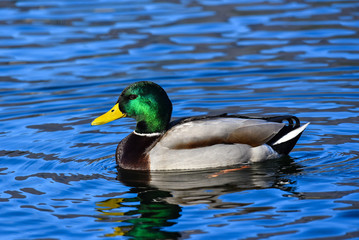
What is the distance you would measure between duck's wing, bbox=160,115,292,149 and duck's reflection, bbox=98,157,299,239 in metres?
0.32

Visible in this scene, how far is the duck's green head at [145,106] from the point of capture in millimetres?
8602

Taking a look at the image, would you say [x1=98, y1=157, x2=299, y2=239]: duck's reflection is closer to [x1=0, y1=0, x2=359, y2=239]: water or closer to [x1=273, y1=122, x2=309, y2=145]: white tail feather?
[x1=0, y1=0, x2=359, y2=239]: water

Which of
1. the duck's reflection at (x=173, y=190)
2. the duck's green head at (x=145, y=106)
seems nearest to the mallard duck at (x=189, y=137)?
the duck's green head at (x=145, y=106)

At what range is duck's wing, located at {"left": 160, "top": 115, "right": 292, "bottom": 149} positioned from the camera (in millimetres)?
8297

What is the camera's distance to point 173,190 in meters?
7.67

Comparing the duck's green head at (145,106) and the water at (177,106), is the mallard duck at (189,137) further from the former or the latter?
the water at (177,106)

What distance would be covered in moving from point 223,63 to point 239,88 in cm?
148

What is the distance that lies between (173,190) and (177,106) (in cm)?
355

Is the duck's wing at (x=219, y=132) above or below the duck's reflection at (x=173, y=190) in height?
above

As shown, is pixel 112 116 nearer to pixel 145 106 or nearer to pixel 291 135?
pixel 145 106

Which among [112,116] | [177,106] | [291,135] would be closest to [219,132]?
[291,135]

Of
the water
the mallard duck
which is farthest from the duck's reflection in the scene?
the mallard duck

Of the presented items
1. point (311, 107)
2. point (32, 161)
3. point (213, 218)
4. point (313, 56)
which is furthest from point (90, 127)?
point (313, 56)

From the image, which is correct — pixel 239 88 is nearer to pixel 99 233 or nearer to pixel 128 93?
pixel 128 93
